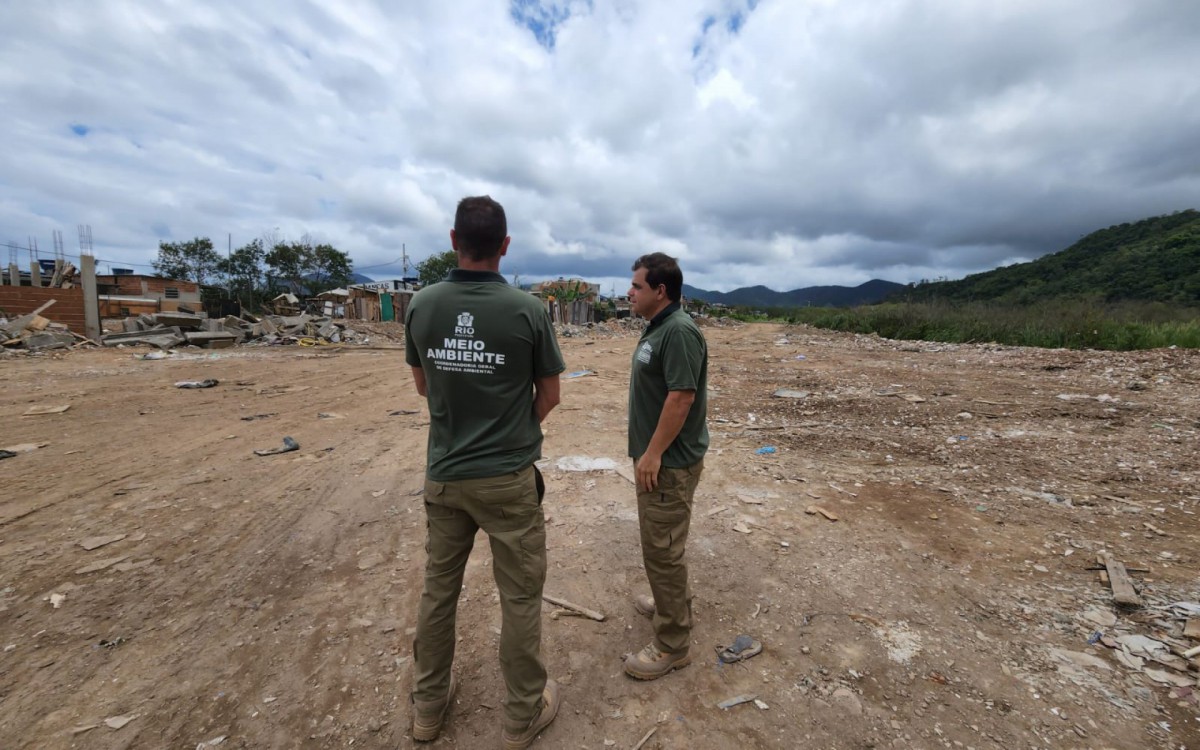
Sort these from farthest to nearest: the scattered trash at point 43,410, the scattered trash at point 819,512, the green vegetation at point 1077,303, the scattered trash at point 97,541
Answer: the green vegetation at point 1077,303, the scattered trash at point 43,410, the scattered trash at point 819,512, the scattered trash at point 97,541

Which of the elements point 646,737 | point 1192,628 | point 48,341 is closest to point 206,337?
point 48,341

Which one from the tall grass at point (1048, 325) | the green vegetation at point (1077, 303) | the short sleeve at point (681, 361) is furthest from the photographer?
the green vegetation at point (1077, 303)

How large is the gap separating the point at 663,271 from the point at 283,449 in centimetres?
460

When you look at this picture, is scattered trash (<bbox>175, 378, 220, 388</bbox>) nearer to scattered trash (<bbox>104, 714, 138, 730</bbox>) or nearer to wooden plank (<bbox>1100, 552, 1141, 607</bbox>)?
scattered trash (<bbox>104, 714, 138, 730</bbox>)

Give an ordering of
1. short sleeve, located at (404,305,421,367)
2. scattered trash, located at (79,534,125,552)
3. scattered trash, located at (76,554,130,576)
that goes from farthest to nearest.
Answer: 1. scattered trash, located at (79,534,125,552)
2. scattered trash, located at (76,554,130,576)
3. short sleeve, located at (404,305,421,367)

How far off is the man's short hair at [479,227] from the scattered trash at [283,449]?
14.3ft

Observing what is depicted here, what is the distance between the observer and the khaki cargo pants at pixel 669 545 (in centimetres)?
207

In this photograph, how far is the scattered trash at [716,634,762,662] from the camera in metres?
2.21

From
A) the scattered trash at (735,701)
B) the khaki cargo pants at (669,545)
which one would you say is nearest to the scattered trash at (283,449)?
the khaki cargo pants at (669,545)

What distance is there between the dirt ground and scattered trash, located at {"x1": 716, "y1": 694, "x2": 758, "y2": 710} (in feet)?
0.11

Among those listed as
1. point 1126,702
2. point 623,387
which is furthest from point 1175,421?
point 623,387

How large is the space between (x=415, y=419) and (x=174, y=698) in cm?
450

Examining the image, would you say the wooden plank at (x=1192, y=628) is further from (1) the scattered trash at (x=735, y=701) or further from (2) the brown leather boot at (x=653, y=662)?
(2) the brown leather boot at (x=653, y=662)

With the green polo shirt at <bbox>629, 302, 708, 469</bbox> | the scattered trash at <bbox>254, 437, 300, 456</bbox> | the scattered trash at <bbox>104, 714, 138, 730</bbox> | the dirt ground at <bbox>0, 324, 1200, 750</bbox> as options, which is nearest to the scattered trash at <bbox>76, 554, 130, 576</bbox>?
the dirt ground at <bbox>0, 324, 1200, 750</bbox>
